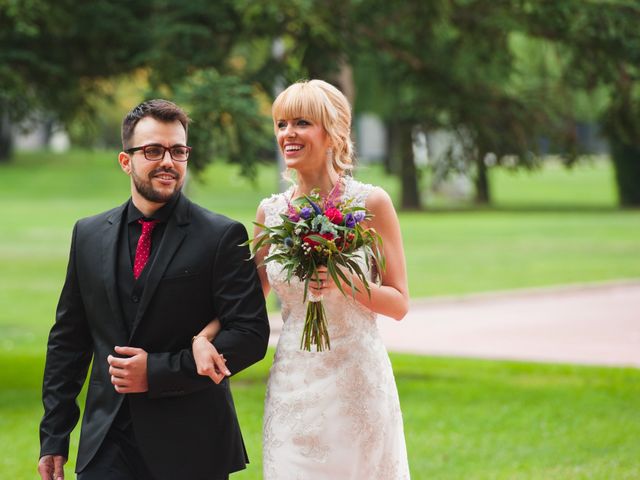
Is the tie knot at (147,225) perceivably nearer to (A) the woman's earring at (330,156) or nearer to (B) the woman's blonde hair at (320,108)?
(B) the woman's blonde hair at (320,108)

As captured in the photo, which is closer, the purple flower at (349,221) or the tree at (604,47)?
the purple flower at (349,221)

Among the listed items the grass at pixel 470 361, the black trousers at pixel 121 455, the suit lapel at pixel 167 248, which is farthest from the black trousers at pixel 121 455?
the grass at pixel 470 361

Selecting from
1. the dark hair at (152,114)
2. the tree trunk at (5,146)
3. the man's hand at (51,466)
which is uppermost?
the tree trunk at (5,146)

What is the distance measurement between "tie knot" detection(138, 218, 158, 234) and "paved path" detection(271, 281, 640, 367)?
1075cm

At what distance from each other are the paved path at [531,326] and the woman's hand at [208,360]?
10877 mm

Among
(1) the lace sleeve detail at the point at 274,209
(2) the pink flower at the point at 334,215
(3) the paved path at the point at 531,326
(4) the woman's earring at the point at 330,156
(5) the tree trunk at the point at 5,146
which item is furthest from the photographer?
(5) the tree trunk at the point at 5,146

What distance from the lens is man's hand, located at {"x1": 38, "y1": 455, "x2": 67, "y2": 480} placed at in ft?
15.1

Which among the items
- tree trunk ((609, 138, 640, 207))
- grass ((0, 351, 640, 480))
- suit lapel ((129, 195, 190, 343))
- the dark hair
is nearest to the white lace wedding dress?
suit lapel ((129, 195, 190, 343))

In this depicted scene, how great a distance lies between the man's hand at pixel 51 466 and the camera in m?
4.62

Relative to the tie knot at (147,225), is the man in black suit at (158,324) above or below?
below

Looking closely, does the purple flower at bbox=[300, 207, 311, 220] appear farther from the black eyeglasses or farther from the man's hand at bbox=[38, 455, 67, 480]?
the man's hand at bbox=[38, 455, 67, 480]

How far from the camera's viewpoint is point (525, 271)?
25438 millimetres

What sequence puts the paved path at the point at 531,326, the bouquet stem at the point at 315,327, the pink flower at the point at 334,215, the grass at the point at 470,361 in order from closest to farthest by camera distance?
the pink flower at the point at 334,215 < the bouquet stem at the point at 315,327 < the grass at the point at 470,361 < the paved path at the point at 531,326

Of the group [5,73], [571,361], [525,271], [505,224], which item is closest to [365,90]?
[505,224]
